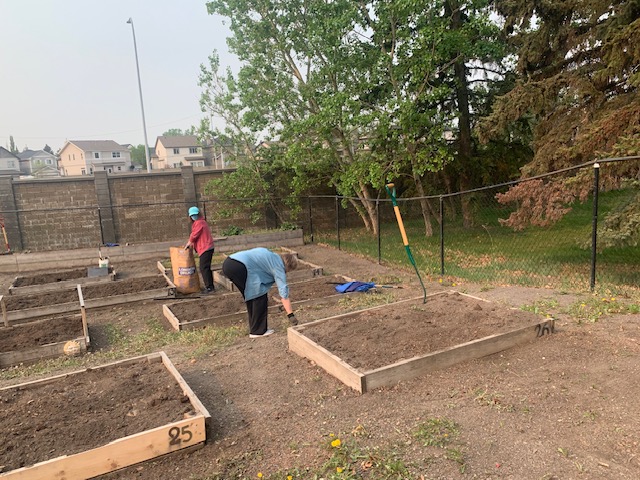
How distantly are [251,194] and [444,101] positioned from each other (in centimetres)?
743

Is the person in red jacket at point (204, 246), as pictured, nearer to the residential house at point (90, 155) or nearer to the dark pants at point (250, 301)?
the dark pants at point (250, 301)

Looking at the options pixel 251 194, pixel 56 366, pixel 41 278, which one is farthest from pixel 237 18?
pixel 56 366

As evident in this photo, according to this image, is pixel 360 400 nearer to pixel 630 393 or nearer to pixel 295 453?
pixel 295 453

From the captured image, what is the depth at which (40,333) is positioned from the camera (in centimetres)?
646

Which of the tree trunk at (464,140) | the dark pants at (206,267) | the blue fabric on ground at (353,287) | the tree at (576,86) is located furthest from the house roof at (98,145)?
the blue fabric on ground at (353,287)

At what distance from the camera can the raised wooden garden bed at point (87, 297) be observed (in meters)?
7.79

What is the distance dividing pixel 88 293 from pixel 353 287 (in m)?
5.18

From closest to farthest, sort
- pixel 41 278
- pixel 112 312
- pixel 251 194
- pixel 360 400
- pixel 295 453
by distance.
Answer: pixel 295 453
pixel 360 400
pixel 112 312
pixel 41 278
pixel 251 194

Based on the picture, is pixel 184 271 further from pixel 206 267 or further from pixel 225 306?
pixel 225 306

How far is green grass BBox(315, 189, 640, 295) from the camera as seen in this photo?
8.30 m

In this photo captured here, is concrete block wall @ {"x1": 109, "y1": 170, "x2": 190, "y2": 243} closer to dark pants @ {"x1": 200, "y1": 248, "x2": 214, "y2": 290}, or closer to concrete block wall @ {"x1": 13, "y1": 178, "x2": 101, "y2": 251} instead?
concrete block wall @ {"x1": 13, "y1": 178, "x2": 101, "y2": 251}

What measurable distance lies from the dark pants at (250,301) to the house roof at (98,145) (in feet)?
279

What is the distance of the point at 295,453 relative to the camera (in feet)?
10.6

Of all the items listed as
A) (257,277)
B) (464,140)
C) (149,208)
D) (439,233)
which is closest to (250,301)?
(257,277)
